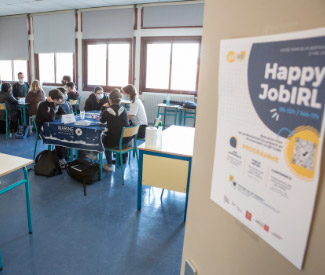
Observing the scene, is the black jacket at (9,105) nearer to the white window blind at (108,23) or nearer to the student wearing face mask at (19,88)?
the student wearing face mask at (19,88)

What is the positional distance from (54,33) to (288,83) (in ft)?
27.7

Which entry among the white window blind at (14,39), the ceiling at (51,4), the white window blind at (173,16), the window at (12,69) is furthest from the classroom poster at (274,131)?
the window at (12,69)

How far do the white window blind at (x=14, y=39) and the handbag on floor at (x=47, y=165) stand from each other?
20.4 feet

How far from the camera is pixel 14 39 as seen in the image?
8.20m

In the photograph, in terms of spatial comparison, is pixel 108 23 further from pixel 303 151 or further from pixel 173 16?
pixel 303 151

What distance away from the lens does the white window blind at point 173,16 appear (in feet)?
19.6

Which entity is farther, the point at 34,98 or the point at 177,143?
the point at 34,98

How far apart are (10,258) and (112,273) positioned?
0.79 meters

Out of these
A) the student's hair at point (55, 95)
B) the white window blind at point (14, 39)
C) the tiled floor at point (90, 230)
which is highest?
the white window blind at point (14, 39)

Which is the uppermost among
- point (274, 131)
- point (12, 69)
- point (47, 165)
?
point (12, 69)

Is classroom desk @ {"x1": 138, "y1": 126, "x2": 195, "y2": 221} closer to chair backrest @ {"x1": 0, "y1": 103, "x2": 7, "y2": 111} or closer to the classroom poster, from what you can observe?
the classroom poster

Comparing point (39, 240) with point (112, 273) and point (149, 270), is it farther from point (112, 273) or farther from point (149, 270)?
point (149, 270)

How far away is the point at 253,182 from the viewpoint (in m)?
0.56

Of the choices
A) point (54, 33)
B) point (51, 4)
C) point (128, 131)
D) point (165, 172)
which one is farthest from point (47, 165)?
point (54, 33)
